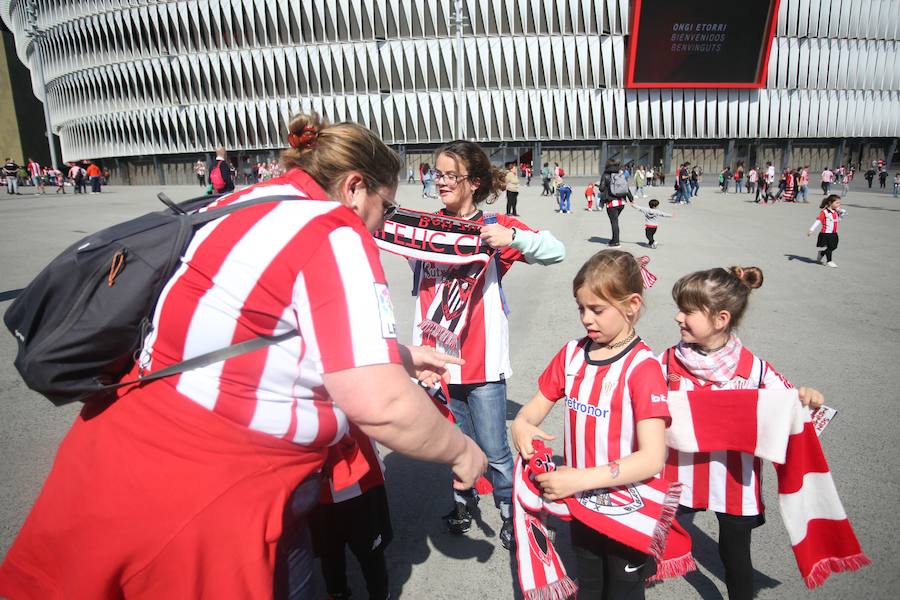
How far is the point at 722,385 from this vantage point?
7.71 ft

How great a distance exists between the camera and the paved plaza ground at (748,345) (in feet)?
8.98

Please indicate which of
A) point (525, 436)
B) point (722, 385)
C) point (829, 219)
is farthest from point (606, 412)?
point (829, 219)

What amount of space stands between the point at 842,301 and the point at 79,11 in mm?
62373

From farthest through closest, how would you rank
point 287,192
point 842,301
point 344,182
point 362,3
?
point 362,3 < point 842,301 < point 344,182 < point 287,192

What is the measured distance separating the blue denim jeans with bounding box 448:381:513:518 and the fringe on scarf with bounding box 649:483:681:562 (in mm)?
1025

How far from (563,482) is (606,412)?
35cm

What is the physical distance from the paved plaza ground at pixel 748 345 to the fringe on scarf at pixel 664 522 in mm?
829

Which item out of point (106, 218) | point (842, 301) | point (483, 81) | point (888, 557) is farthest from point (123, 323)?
point (483, 81)

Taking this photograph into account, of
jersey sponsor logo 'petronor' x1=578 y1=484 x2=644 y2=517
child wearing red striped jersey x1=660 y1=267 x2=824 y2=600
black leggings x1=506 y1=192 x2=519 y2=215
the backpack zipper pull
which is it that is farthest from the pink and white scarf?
black leggings x1=506 y1=192 x2=519 y2=215

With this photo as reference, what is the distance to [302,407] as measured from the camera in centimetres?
138

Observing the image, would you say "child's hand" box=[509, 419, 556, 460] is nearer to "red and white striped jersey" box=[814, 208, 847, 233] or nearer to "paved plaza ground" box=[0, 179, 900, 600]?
"paved plaza ground" box=[0, 179, 900, 600]

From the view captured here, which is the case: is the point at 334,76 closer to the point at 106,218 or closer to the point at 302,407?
the point at 106,218

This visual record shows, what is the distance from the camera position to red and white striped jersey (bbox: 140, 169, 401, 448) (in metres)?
1.25

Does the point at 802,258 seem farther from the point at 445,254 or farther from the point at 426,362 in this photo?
the point at 426,362
